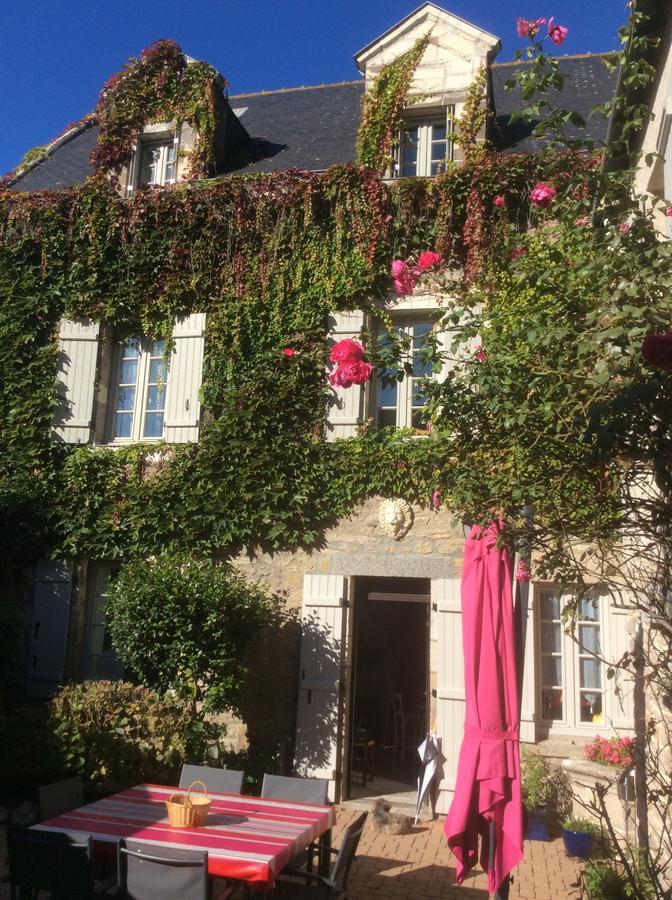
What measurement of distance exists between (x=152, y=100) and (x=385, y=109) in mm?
2820

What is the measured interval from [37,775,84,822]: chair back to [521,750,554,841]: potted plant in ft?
11.0

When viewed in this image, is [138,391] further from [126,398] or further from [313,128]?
[313,128]

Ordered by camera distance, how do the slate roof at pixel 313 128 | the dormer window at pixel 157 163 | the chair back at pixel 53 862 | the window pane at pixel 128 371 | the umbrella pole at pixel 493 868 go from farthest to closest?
the dormer window at pixel 157 163 < the slate roof at pixel 313 128 < the window pane at pixel 128 371 < the umbrella pole at pixel 493 868 < the chair back at pixel 53 862

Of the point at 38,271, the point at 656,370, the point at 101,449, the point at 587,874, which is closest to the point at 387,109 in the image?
the point at 38,271

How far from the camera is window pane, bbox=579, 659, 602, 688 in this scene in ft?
22.4

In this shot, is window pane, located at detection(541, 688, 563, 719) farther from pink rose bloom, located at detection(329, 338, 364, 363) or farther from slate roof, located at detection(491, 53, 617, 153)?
slate roof, located at detection(491, 53, 617, 153)

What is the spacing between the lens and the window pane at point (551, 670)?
6.89 m

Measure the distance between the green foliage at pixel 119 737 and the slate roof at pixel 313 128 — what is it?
5761 mm

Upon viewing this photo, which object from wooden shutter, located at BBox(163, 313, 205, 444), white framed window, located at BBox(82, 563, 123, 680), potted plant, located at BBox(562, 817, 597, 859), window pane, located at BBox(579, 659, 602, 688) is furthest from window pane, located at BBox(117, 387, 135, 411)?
potted plant, located at BBox(562, 817, 597, 859)

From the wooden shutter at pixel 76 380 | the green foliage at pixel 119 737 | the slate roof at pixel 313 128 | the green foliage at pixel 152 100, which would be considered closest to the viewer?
the green foliage at pixel 119 737

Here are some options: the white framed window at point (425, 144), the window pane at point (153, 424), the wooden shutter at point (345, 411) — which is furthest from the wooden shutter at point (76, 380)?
the white framed window at point (425, 144)

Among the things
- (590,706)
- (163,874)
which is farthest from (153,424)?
(163,874)

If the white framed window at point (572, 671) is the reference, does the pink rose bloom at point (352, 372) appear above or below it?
above

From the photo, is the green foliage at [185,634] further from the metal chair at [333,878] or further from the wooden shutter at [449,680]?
the metal chair at [333,878]
